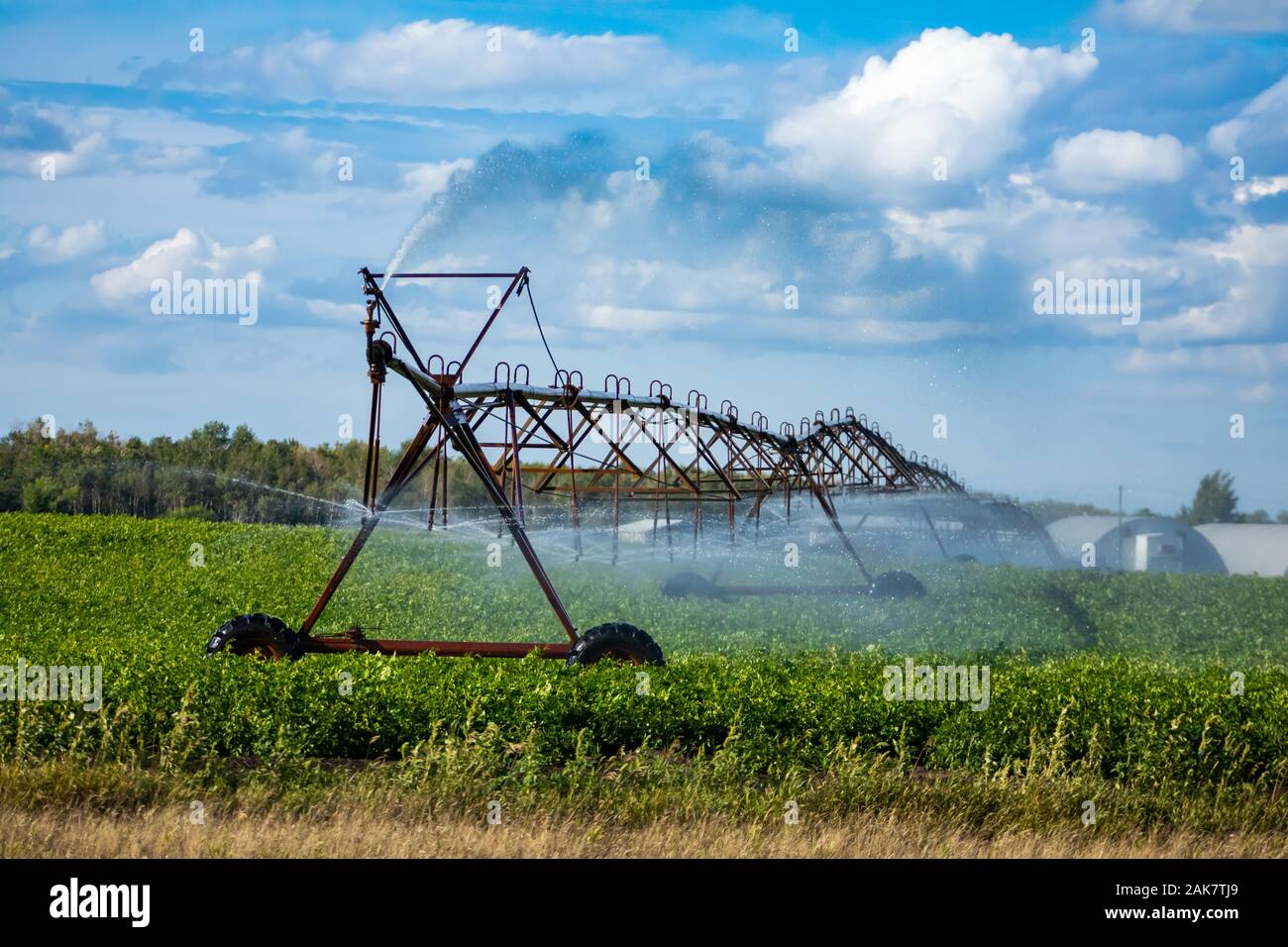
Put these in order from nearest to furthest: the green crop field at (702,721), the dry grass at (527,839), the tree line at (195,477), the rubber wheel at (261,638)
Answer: the dry grass at (527,839) → the green crop field at (702,721) → the rubber wheel at (261,638) → the tree line at (195,477)

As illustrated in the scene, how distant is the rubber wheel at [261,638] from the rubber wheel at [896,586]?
39.8 ft

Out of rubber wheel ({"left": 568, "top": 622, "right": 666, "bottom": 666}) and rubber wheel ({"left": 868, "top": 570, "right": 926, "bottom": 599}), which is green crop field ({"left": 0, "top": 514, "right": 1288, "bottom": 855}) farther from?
rubber wheel ({"left": 868, "top": 570, "right": 926, "bottom": 599})

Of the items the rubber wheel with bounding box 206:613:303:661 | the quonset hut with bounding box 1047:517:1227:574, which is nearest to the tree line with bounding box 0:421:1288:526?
the quonset hut with bounding box 1047:517:1227:574

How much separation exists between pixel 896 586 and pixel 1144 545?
22.0m

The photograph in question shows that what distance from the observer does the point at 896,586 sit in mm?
22172

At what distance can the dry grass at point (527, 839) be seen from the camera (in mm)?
6883

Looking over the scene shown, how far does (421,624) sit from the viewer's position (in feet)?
62.0

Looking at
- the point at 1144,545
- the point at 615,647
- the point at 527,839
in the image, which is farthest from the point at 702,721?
the point at 1144,545

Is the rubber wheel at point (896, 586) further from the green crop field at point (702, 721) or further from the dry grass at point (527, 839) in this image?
the dry grass at point (527, 839)

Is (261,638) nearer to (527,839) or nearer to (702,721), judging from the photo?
(702,721)

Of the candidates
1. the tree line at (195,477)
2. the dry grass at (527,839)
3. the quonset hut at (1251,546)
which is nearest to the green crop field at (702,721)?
the dry grass at (527,839)

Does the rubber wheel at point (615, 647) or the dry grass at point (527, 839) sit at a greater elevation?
the rubber wheel at point (615, 647)

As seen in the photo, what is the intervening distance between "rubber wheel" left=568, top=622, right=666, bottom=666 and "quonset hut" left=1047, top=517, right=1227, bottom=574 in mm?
30295
